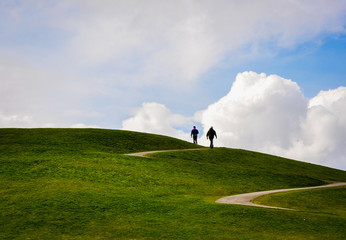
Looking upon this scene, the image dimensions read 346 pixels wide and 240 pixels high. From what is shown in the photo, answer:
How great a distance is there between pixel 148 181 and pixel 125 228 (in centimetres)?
1395

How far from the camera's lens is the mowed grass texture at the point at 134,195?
1822 cm

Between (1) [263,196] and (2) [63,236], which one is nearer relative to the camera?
(2) [63,236]

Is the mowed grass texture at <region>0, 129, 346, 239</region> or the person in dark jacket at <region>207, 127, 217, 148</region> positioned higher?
the person in dark jacket at <region>207, 127, 217, 148</region>

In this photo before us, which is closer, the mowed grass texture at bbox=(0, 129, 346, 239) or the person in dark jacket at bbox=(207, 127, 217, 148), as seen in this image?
the mowed grass texture at bbox=(0, 129, 346, 239)

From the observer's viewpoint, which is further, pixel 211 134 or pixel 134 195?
pixel 211 134

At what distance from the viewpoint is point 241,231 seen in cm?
1822

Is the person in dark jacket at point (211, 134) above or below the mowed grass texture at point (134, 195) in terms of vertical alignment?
above

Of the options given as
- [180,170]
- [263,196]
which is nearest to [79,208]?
[263,196]

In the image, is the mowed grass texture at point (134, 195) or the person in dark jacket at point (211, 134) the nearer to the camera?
the mowed grass texture at point (134, 195)

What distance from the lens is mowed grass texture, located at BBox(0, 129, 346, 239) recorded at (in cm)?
1822

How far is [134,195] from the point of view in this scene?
85.5 feet

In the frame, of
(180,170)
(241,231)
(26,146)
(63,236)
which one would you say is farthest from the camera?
(26,146)

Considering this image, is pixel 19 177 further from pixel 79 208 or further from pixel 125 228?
pixel 125 228

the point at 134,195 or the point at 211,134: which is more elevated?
the point at 211,134
